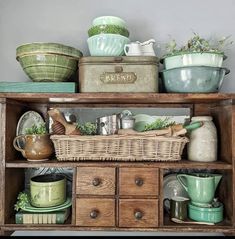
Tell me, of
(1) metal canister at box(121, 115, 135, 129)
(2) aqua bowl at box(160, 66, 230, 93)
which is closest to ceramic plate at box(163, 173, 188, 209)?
(1) metal canister at box(121, 115, 135, 129)

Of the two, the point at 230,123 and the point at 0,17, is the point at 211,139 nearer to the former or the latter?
the point at 230,123

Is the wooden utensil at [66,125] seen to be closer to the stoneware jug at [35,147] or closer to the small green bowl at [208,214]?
the stoneware jug at [35,147]

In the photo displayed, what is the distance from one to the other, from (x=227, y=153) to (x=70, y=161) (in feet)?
1.98

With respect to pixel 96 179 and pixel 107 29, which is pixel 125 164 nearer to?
pixel 96 179

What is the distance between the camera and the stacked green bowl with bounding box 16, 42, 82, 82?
94cm

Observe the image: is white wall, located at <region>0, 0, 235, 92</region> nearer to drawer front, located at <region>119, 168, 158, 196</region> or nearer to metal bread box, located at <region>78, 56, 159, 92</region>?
metal bread box, located at <region>78, 56, 159, 92</region>

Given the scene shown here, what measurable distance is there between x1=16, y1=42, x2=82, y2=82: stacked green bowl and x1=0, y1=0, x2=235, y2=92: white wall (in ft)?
0.67

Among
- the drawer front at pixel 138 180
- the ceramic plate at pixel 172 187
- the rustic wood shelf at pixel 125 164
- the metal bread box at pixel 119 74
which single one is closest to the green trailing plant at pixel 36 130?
the rustic wood shelf at pixel 125 164

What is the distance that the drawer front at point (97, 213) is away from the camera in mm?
910

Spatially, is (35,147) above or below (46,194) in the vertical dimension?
above

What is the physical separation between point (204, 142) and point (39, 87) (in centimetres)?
67

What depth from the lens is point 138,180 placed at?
91cm

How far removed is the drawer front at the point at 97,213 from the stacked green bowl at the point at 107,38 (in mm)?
580

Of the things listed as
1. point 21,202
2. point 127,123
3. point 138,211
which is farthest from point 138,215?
point 21,202
